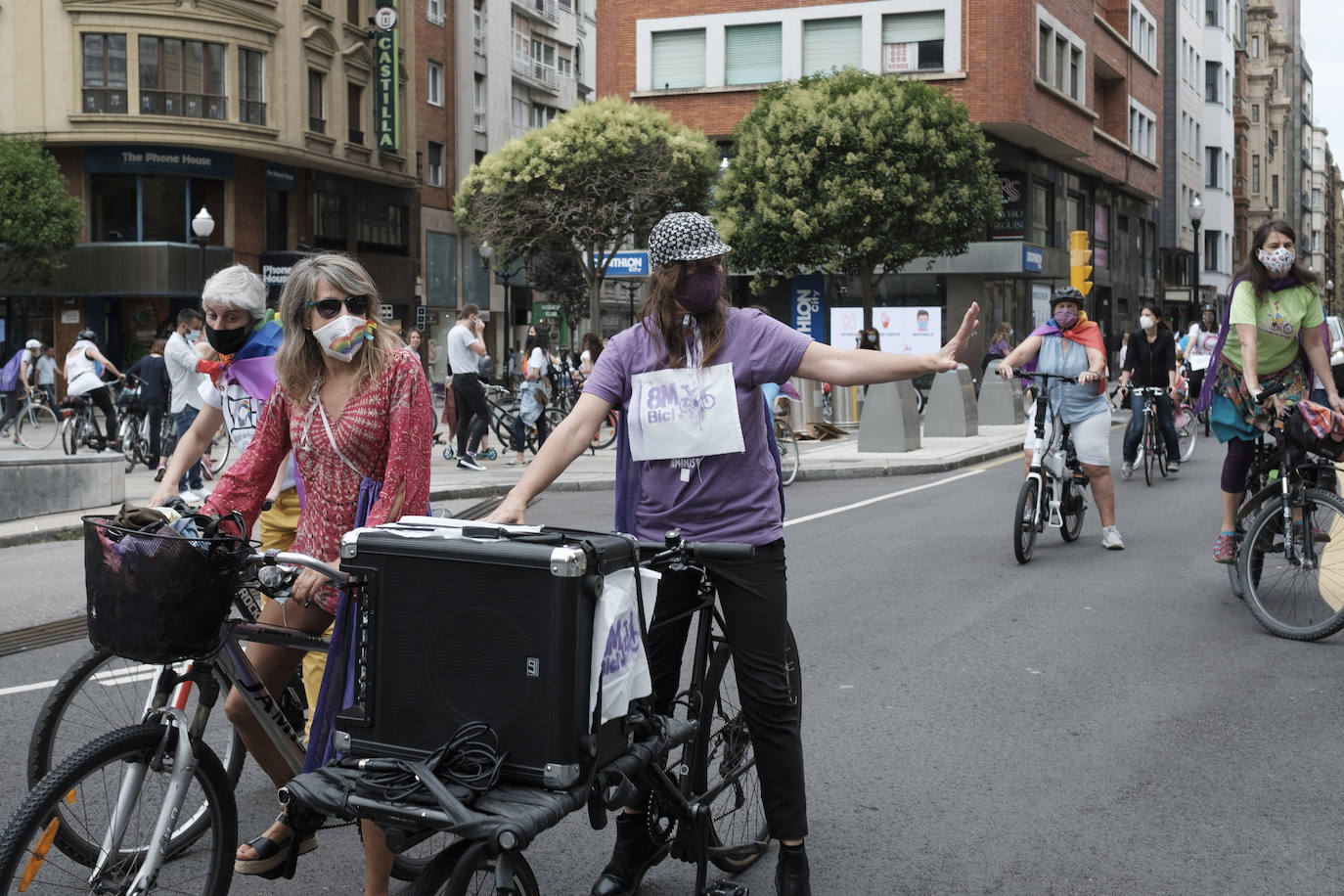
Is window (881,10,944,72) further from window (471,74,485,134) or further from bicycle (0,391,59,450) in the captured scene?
bicycle (0,391,59,450)

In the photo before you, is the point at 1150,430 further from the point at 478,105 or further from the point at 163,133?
the point at 478,105

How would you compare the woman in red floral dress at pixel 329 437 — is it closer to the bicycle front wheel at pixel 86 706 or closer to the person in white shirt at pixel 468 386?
the bicycle front wheel at pixel 86 706

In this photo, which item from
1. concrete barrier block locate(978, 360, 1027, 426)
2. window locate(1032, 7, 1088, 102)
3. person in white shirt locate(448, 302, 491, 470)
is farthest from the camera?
window locate(1032, 7, 1088, 102)

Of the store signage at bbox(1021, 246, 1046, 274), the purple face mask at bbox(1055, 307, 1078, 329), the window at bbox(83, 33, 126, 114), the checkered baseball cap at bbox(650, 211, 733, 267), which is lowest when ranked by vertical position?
the checkered baseball cap at bbox(650, 211, 733, 267)

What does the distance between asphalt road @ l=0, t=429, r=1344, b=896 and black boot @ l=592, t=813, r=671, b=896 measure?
0.89ft

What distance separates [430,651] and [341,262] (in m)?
1.62

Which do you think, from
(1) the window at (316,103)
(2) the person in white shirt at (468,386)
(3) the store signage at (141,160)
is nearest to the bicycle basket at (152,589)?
(2) the person in white shirt at (468,386)

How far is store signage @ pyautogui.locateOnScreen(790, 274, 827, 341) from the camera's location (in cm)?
3934

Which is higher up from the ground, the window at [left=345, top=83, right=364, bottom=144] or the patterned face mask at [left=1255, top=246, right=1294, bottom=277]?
the window at [left=345, top=83, right=364, bottom=144]

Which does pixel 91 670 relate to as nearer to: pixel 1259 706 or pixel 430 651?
pixel 430 651

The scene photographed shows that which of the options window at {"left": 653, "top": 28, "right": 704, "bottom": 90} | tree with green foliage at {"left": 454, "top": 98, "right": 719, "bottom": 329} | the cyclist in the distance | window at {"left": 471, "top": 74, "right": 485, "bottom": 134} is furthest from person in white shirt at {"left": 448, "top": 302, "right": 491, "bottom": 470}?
window at {"left": 471, "top": 74, "right": 485, "bottom": 134}

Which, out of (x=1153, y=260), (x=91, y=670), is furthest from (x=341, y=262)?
(x=1153, y=260)

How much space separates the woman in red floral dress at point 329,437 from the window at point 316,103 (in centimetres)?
3946

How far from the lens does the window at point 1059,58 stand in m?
39.5
